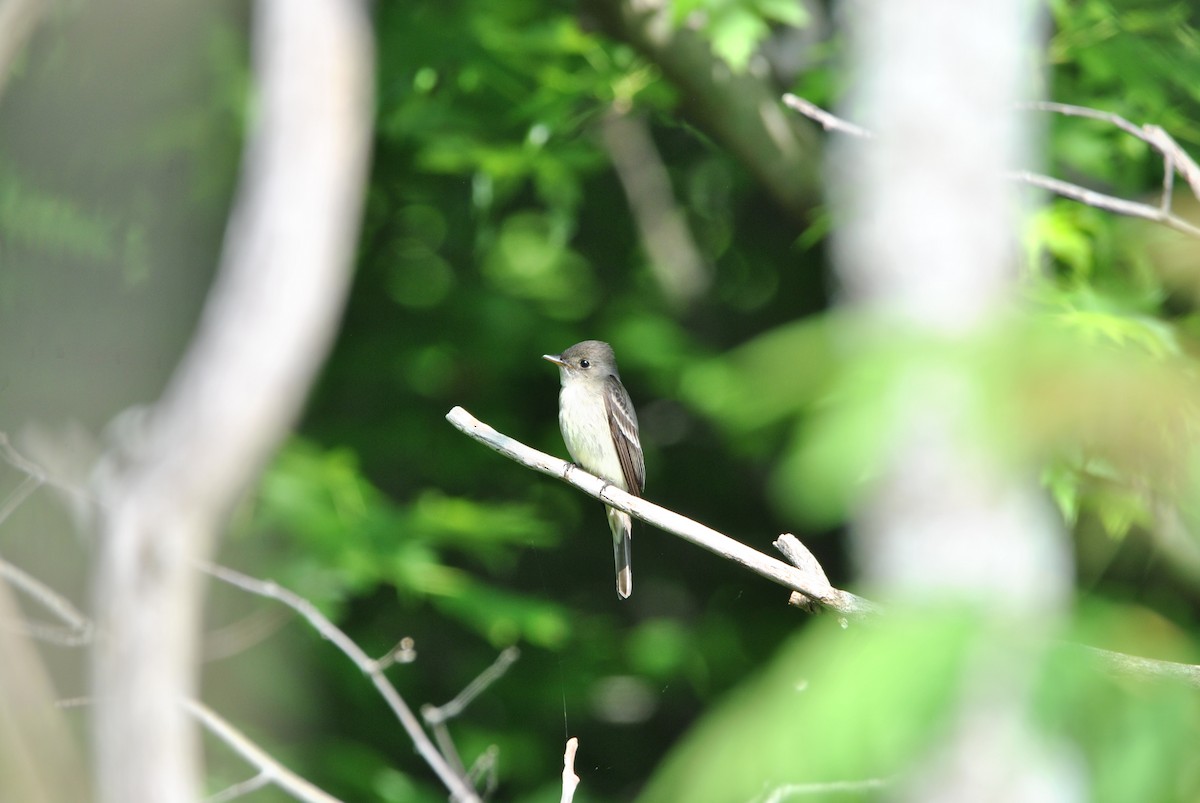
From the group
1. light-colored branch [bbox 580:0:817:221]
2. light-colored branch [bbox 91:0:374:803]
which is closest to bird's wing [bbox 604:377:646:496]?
light-colored branch [bbox 580:0:817:221]

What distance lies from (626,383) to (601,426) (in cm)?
279

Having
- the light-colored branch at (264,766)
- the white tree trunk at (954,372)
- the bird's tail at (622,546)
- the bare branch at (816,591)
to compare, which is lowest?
the bird's tail at (622,546)

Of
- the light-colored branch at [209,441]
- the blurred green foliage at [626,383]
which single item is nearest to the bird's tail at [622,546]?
the blurred green foliage at [626,383]

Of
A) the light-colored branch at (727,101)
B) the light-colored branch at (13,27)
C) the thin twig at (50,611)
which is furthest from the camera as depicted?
the light-colored branch at (727,101)

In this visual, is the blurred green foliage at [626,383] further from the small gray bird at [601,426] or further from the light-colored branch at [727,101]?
the small gray bird at [601,426]

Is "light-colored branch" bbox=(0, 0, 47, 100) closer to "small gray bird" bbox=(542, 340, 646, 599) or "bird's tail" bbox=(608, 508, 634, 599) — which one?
"small gray bird" bbox=(542, 340, 646, 599)

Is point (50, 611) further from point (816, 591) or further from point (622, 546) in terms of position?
point (622, 546)

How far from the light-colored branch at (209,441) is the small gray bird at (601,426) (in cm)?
227

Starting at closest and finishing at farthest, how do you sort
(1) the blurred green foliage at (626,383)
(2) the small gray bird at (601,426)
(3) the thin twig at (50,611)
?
(1) the blurred green foliage at (626,383), (3) the thin twig at (50,611), (2) the small gray bird at (601,426)

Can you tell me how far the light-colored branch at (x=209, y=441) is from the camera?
3.27 metres

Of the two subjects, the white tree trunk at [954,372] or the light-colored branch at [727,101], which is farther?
the light-colored branch at [727,101]

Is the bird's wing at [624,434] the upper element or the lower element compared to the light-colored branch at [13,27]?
lower

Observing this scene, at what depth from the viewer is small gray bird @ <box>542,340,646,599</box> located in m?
5.89

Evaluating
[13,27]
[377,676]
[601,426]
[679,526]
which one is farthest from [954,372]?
[601,426]
